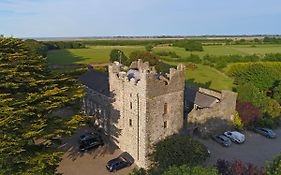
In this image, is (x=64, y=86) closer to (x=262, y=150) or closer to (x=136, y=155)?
(x=136, y=155)

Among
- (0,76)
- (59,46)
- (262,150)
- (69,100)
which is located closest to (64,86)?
(69,100)

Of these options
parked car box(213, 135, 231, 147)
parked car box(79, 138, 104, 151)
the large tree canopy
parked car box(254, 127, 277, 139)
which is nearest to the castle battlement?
the large tree canopy

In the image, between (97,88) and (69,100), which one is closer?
(69,100)

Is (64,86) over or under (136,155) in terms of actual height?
over

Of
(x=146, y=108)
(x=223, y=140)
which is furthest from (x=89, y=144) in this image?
(x=223, y=140)

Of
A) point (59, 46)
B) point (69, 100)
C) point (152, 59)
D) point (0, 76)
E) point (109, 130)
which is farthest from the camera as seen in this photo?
point (59, 46)

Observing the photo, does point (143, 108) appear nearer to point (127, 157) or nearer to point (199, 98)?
point (127, 157)
